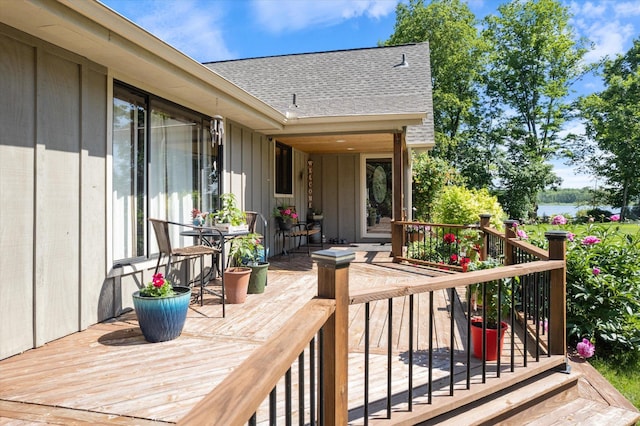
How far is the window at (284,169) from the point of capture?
26.2 feet

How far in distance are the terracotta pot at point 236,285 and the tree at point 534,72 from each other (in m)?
18.1

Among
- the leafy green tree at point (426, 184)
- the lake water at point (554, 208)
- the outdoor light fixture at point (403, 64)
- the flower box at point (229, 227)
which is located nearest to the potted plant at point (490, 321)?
the flower box at point (229, 227)

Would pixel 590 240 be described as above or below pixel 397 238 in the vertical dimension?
above

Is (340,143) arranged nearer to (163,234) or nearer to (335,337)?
(163,234)

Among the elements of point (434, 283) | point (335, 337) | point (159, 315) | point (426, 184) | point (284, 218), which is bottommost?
point (159, 315)

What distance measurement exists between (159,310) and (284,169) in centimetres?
569

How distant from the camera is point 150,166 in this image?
4.08 m

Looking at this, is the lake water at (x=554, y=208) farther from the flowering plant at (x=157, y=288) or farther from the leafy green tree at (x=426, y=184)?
the flowering plant at (x=157, y=288)

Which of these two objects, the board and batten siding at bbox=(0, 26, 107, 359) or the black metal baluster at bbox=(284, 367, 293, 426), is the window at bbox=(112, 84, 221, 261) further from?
the black metal baluster at bbox=(284, 367, 293, 426)

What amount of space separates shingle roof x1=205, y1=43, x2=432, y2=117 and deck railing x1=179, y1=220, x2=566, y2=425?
472cm

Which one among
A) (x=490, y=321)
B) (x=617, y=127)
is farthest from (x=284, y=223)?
(x=617, y=127)

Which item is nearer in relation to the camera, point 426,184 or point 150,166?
point 150,166

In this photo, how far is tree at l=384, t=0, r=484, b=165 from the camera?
65.5 ft

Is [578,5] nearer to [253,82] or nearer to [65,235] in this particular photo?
[253,82]
